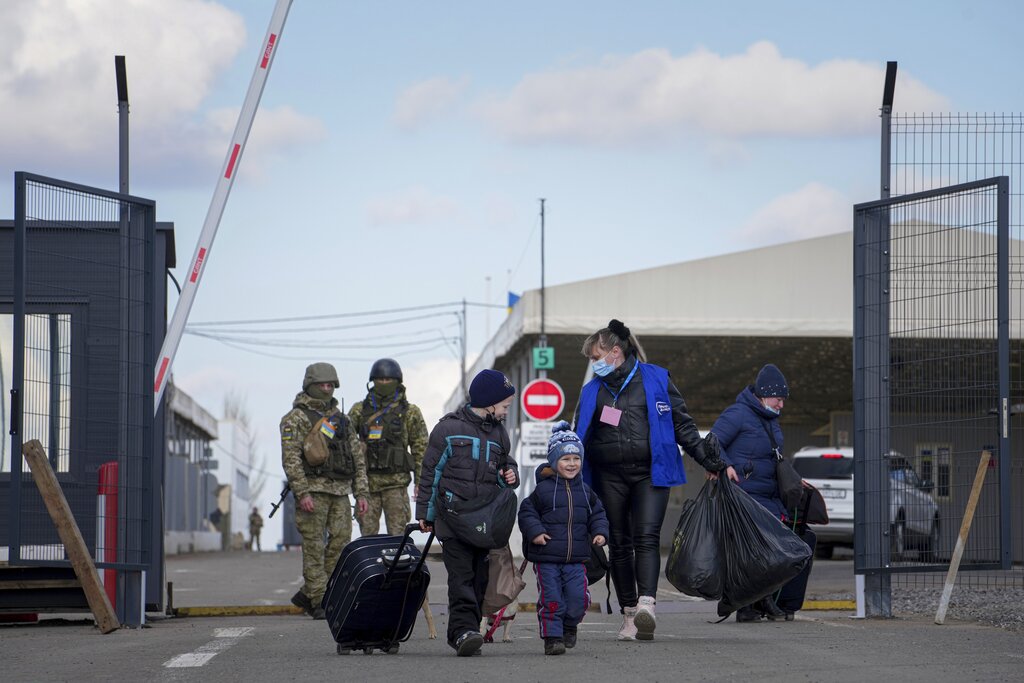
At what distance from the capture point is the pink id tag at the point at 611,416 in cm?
933

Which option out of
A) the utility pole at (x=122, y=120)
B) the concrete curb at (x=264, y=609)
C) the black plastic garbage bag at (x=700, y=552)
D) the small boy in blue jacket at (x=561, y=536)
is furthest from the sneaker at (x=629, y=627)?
the utility pole at (x=122, y=120)

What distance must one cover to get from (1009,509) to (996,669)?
133 inches

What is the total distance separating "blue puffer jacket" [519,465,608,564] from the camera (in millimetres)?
8547

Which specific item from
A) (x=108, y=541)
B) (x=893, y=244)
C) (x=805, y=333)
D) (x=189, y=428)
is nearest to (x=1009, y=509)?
(x=893, y=244)

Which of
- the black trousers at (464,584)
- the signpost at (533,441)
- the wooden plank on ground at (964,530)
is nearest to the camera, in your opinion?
the black trousers at (464,584)

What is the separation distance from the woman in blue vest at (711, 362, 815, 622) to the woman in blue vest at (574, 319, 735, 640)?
4.66ft

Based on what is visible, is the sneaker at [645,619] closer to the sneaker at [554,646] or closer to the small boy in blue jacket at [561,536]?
the small boy in blue jacket at [561,536]

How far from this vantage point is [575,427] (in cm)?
950

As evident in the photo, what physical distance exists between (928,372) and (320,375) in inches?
179

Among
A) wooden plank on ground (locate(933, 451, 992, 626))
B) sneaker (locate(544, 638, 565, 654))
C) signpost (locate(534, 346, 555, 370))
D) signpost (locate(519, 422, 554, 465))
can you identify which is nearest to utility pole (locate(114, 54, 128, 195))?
sneaker (locate(544, 638, 565, 654))

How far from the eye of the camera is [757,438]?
36.1ft

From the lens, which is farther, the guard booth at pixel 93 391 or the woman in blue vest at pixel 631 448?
the guard booth at pixel 93 391

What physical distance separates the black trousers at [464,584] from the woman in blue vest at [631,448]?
0.97 meters

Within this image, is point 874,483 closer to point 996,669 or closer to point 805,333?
point 996,669
